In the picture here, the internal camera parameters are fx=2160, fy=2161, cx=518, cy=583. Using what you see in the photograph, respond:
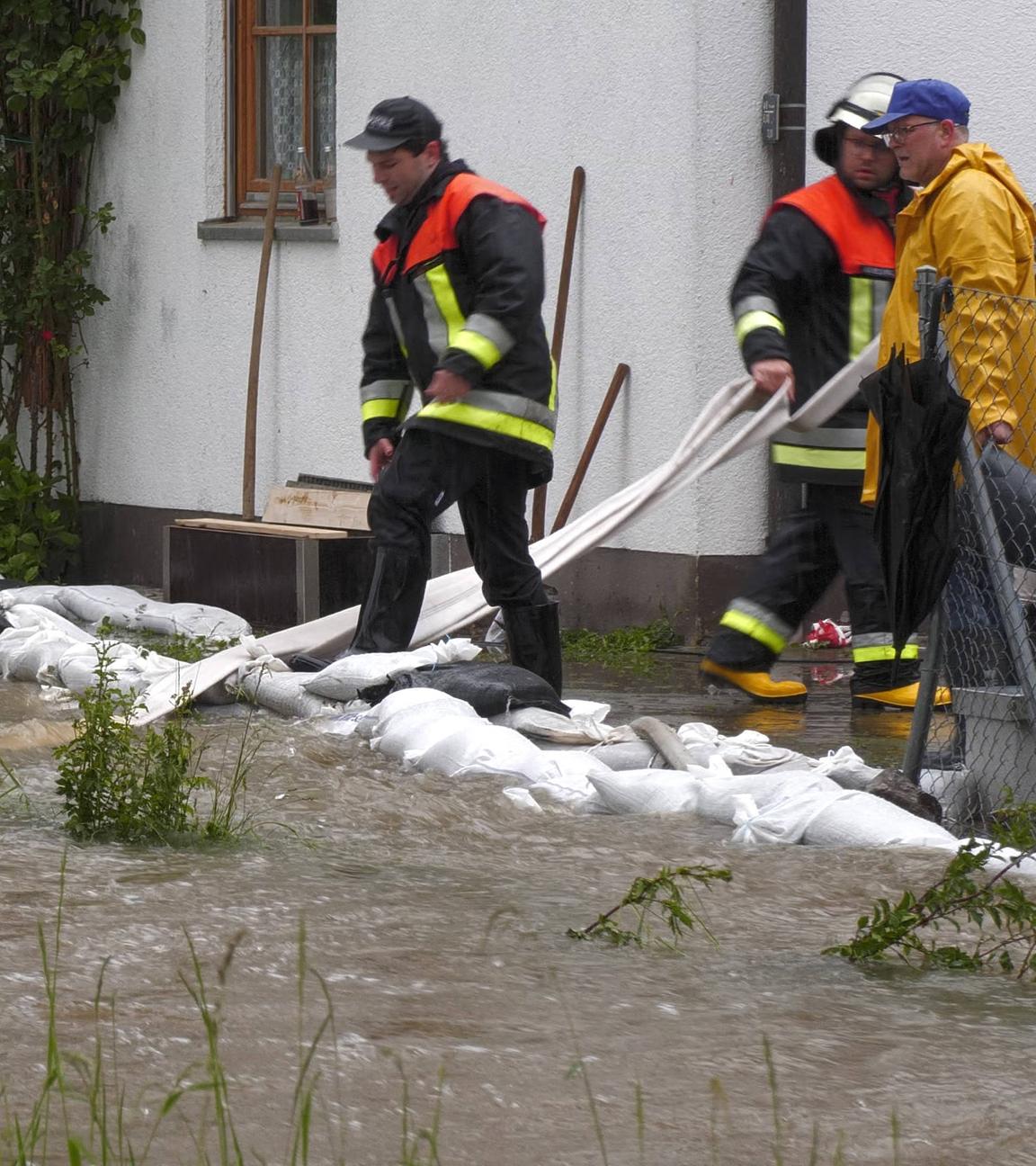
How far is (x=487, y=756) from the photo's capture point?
552cm

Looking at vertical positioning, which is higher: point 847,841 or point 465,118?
point 465,118

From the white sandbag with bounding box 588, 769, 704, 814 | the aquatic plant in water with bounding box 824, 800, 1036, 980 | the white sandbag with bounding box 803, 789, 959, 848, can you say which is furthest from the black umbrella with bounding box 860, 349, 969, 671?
the aquatic plant in water with bounding box 824, 800, 1036, 980

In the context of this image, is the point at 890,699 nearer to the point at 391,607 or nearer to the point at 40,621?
the point at 391,607

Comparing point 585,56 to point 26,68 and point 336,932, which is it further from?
point 336,932

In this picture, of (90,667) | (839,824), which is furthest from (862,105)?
(90,667)

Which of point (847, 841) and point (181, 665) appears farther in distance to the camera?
point (181, 665)

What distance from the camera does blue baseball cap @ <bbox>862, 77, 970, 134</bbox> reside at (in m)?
5.99

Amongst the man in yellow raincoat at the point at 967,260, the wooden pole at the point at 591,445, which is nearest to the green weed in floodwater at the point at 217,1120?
the man in yellow raincoat at the point at 967,260

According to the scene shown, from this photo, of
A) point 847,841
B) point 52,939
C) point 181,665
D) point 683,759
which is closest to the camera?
point 52,939

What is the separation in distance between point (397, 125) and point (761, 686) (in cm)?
213

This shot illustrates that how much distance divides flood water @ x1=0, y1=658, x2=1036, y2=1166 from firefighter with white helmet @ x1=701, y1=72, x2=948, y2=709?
2027mm

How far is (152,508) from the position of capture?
11398 mm

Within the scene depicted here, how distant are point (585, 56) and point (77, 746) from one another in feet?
16.3

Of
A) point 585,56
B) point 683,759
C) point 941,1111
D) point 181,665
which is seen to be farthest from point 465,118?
point 941,1111
